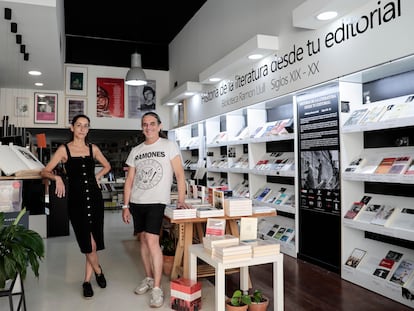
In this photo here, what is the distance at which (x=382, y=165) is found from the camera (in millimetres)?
3375

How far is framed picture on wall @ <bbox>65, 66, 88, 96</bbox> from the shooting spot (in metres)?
8.45

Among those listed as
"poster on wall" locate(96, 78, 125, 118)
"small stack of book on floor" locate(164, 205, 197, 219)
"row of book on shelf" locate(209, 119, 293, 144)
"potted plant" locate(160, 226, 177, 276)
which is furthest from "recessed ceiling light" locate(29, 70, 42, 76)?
"small stack of book on floor" locate(164, 205, 197, 219)

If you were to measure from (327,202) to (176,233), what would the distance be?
163 centimetres

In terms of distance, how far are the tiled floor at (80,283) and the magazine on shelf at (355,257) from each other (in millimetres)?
1373

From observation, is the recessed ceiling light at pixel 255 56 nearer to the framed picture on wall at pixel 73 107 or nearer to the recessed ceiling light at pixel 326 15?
the recessed ceiling light at pixel 326 15

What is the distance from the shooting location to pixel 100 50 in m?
8.73

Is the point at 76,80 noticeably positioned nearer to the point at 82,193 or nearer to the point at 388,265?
the point at 82,193

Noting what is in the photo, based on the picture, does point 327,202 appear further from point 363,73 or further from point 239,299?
point 239,299

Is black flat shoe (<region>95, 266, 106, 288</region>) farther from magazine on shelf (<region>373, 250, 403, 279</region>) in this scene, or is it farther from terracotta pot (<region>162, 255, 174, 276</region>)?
magazine on shelf (<region>373, 250, 403, 279</region>)

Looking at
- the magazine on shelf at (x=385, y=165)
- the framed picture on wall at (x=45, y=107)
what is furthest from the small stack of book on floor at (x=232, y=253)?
the framed picture on wall at (x=45, y=107)

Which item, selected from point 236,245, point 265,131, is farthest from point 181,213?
point 265,131

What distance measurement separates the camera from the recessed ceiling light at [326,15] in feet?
11.1

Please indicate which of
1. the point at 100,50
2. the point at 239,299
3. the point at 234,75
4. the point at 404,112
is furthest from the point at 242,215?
the point at 100,50

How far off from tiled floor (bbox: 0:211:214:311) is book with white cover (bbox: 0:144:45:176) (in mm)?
1037
